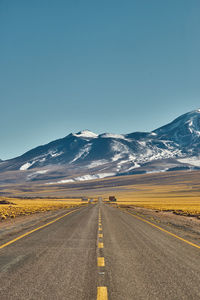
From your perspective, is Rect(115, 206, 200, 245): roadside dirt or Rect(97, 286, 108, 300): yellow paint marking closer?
Rect(97, 286, 108, 300): yellow paint marking

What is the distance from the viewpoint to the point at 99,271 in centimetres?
723

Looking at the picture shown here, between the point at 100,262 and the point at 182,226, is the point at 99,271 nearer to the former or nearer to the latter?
the point at 100,262

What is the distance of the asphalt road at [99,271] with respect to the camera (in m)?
5.63

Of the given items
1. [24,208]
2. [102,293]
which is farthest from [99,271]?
[24,208]

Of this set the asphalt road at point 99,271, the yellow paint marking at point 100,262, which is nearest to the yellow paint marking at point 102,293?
the asphalt road at point 99,271

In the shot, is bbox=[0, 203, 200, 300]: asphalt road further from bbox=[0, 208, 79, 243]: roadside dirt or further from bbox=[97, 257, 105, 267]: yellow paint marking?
bbox=[0, 208, 79, 243]: roadside dirt

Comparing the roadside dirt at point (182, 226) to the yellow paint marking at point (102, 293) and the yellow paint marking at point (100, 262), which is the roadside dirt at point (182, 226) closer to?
the yellow paint marking at point (100, 262)

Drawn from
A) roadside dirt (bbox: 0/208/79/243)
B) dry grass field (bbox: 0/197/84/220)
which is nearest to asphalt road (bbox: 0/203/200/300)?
roadside dirt (bbox: 0/208/79/243)

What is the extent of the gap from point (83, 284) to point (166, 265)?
2.87 m

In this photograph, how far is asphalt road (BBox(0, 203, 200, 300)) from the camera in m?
5.63

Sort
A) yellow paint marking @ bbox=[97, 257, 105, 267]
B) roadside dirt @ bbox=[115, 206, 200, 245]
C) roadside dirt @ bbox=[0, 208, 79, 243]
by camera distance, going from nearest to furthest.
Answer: yellow paint marking @ bbox=[97, 257, 105, 267], roadside dirt @ bbox=[0, 208, 79, 243], roadside dirt @ bbox=[115, 206, 200, 245]

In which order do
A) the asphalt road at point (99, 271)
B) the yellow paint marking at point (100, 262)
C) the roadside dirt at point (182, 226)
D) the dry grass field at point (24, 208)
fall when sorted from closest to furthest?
the asphalt road at point (99, 271)
the yellow paint marking at point (100, 262)
the roadside dirt at point (182, 226)
the dry grass field at point (24, 208)

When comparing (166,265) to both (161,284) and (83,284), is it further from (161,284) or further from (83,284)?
(83,284)

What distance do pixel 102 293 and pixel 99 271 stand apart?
1.73 m
